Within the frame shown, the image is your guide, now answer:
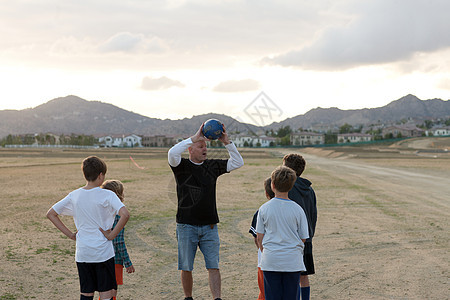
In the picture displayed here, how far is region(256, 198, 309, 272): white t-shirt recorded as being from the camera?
167 inches

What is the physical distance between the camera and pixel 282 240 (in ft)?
13.9

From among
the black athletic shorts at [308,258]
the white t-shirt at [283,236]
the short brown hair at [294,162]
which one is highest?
the short brown hair at [294,162]

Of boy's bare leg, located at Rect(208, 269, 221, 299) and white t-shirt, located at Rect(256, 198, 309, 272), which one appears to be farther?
boy's bare leg, located at Rect(208, 269, 221, 299)

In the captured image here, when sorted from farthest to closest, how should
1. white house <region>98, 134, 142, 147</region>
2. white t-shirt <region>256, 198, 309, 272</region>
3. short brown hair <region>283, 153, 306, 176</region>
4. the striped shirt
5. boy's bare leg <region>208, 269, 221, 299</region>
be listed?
white house <region>98, 134, 142, 147</region> → boy's bare leg <region>208, 269, 221, 299</region> → the striped shirt → short brown hair <region>283, 153, 306, 176</region> → white t-shirt <region>256, 198, 309, 272</region>

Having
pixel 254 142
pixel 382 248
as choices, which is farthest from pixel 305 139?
pixel 382 248

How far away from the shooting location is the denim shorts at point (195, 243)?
17.5 ft

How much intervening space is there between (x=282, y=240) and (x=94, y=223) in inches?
73.7

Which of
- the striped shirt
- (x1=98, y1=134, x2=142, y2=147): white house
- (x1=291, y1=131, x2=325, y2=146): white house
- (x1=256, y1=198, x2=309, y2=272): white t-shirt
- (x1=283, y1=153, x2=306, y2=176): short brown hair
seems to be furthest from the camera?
(x1=98, y1=134, x2=142, y2=147): white house

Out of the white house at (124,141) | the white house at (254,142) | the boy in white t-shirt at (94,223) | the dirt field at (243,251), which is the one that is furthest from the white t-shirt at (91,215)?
the white house at (124,141)

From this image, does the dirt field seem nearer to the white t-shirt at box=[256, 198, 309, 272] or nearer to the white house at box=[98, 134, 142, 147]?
the white t-shirt at box=[256, 198, 309, 272]

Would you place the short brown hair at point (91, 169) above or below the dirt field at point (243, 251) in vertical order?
above

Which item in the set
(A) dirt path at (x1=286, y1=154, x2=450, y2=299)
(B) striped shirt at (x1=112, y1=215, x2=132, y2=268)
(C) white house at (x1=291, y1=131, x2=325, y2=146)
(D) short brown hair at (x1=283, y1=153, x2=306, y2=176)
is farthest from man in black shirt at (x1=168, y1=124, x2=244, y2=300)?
(C) white house at (x1=291, y1=131, x2=325, y2=146)

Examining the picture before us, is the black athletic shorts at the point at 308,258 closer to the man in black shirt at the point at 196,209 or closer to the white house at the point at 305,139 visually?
the man in black shirt at the point at 196,209

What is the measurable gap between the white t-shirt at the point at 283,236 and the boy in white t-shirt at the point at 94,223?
144cm
